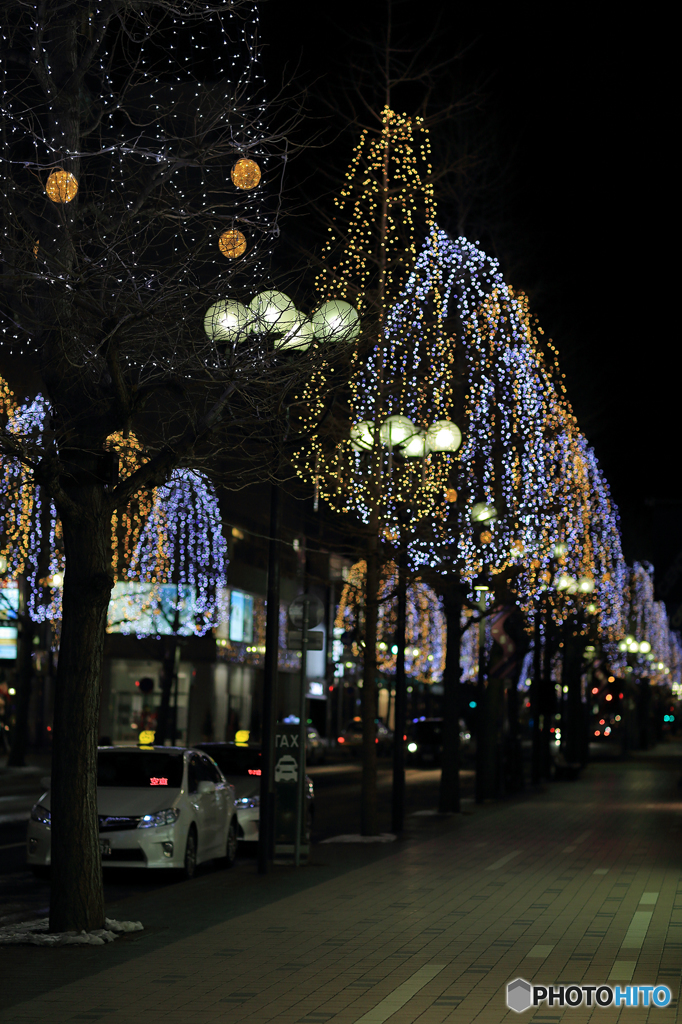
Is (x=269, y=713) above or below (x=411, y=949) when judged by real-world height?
above

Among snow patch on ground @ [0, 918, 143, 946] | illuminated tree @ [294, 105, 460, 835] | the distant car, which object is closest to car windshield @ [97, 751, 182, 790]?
illuminated tree @ [294, 105, 460, 835]

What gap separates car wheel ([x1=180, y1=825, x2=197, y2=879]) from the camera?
16500 mm

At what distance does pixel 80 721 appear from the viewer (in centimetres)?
1130

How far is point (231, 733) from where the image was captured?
59.8 m

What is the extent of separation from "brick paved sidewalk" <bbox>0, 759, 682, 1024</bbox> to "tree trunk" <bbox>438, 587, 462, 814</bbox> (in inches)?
303

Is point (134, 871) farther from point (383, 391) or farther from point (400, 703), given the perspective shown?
point (383, 391)

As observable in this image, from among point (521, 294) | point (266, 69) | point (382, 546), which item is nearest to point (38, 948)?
point (266, 69)

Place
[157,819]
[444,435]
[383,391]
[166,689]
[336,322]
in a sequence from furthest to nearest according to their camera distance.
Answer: [166,689] → [383,391] → [444,435] → [157,819] → [336,322]

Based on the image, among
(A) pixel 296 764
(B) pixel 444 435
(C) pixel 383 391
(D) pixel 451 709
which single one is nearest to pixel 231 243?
(A) pixel 296 764

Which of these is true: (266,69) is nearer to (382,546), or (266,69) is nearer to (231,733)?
(382,546)

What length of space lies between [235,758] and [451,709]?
6.03 m

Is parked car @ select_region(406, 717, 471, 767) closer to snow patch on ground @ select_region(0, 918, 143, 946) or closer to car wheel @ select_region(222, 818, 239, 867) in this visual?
car wheel @ select_region(222, 818, 239, 867)

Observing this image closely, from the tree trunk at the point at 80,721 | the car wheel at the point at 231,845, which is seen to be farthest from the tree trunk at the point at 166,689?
the tree trunk at the point at 80,721

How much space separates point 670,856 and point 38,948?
33.6 feet
